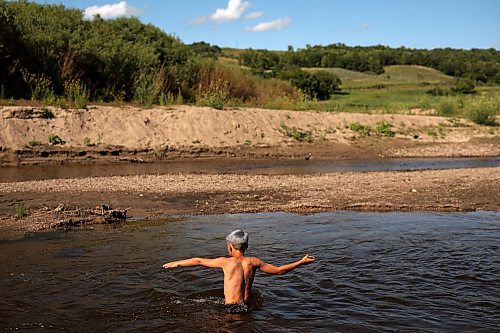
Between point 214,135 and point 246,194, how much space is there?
344 inches

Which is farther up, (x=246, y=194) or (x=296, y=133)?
(x=296, y=133)

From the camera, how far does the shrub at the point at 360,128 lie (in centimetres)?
2467

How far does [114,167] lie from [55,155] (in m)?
2.21

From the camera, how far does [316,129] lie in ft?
78.7

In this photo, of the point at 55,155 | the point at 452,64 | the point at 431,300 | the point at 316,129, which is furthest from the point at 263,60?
the point at 431,300

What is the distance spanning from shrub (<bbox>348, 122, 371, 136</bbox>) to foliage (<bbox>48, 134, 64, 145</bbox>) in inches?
477

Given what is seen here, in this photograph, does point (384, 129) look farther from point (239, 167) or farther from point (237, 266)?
point (237, 266)

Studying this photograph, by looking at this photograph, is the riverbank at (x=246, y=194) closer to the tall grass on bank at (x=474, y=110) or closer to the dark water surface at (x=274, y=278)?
the dark water surface at (x=274, y=278)

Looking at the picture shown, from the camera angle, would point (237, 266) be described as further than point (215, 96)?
No

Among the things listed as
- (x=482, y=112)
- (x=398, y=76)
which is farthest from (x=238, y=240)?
(x=398, y=76)

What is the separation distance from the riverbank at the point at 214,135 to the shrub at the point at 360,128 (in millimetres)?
49

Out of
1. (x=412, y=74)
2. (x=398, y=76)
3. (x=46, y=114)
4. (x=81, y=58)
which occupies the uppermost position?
(x=412, y=74)

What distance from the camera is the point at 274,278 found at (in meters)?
Answer: 8.12

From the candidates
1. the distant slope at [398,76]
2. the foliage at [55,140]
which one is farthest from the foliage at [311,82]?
the foliage at [55,140]
